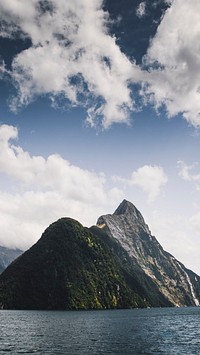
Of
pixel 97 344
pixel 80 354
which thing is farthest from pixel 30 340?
pixel 80 354

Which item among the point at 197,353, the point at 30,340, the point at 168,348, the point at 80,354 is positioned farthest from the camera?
the point at 30,340

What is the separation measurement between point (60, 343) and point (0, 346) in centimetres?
1444

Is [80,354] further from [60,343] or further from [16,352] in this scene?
[60,343]

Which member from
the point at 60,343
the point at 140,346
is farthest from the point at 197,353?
the point at 60,343

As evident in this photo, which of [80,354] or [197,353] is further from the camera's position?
[197,353]

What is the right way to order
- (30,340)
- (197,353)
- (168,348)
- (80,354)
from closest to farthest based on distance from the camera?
(80,354) < (197,353) < (168,348) < (30,340)

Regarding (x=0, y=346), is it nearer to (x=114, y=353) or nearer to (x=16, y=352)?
(x=16, y=352)

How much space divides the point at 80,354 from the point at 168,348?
77.8 ft

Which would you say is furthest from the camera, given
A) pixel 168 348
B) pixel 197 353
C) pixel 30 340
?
pixel 30 340

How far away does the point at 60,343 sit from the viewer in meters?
83.9

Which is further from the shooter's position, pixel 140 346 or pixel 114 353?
pixel 140 346

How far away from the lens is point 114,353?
229ft

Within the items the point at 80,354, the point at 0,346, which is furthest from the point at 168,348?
the point at 0,346

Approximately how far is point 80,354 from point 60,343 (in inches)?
710
